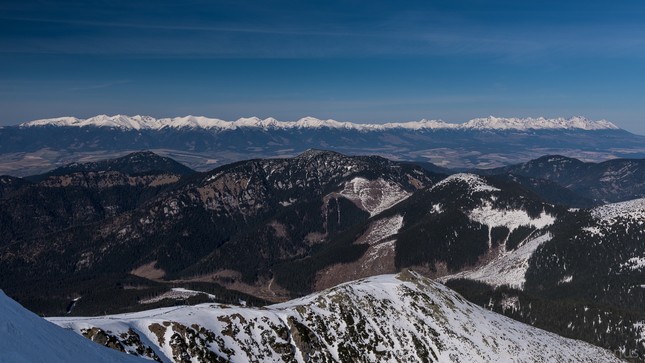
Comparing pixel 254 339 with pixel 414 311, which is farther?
pixel 414 311

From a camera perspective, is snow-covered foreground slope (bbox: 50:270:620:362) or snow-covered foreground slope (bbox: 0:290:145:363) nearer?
snow-covered foreground slope (bbox: 0:290:145:363)

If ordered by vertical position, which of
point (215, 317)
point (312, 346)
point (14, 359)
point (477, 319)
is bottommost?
point (477, 319)

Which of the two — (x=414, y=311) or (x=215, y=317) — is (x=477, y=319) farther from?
(x=215, y=317)

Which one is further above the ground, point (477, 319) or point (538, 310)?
point (477, 319)

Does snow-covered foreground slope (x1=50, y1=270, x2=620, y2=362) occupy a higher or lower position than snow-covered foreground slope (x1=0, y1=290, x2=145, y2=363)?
lower

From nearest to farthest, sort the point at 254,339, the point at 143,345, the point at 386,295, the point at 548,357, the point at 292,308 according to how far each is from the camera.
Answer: the point at 143,345 < the point at 254,339 < the point at 292,308 < the point at 548,357 < the point at 386,295

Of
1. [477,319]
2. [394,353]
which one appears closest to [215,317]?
[394,353]
